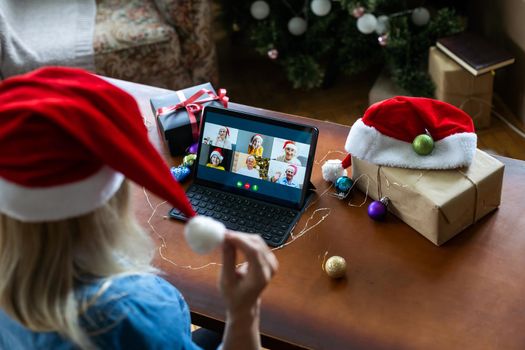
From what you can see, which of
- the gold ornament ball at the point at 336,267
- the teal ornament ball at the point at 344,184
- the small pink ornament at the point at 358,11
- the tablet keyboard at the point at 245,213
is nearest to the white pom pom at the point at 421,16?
the small pink ornament at the point at 358,11

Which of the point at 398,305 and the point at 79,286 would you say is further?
the point at 398,305

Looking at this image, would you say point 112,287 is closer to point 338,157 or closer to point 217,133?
point 217,133

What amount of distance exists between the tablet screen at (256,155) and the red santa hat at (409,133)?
12 centimetres

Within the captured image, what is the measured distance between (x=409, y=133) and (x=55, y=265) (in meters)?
0.77

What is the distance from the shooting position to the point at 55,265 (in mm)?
797

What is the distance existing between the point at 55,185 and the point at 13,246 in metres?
0.12

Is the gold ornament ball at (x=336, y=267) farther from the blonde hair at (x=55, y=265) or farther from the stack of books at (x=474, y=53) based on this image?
the stack of books at (x=474, y=53)

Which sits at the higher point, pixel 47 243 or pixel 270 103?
pixel 47 243

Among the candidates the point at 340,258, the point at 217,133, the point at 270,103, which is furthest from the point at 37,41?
the point at 340,258

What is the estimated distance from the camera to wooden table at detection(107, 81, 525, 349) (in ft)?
3.51

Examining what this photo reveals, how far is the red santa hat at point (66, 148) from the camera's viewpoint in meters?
0.73

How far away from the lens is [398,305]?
1112 mm

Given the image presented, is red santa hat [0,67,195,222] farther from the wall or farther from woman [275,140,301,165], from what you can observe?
the wall

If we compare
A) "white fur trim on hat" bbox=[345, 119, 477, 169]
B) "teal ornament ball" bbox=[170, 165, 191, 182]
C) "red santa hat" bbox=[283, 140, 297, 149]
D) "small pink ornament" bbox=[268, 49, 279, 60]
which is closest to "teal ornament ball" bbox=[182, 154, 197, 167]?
"teal ornament ball" bbox=[170, 165, 191, 182]
